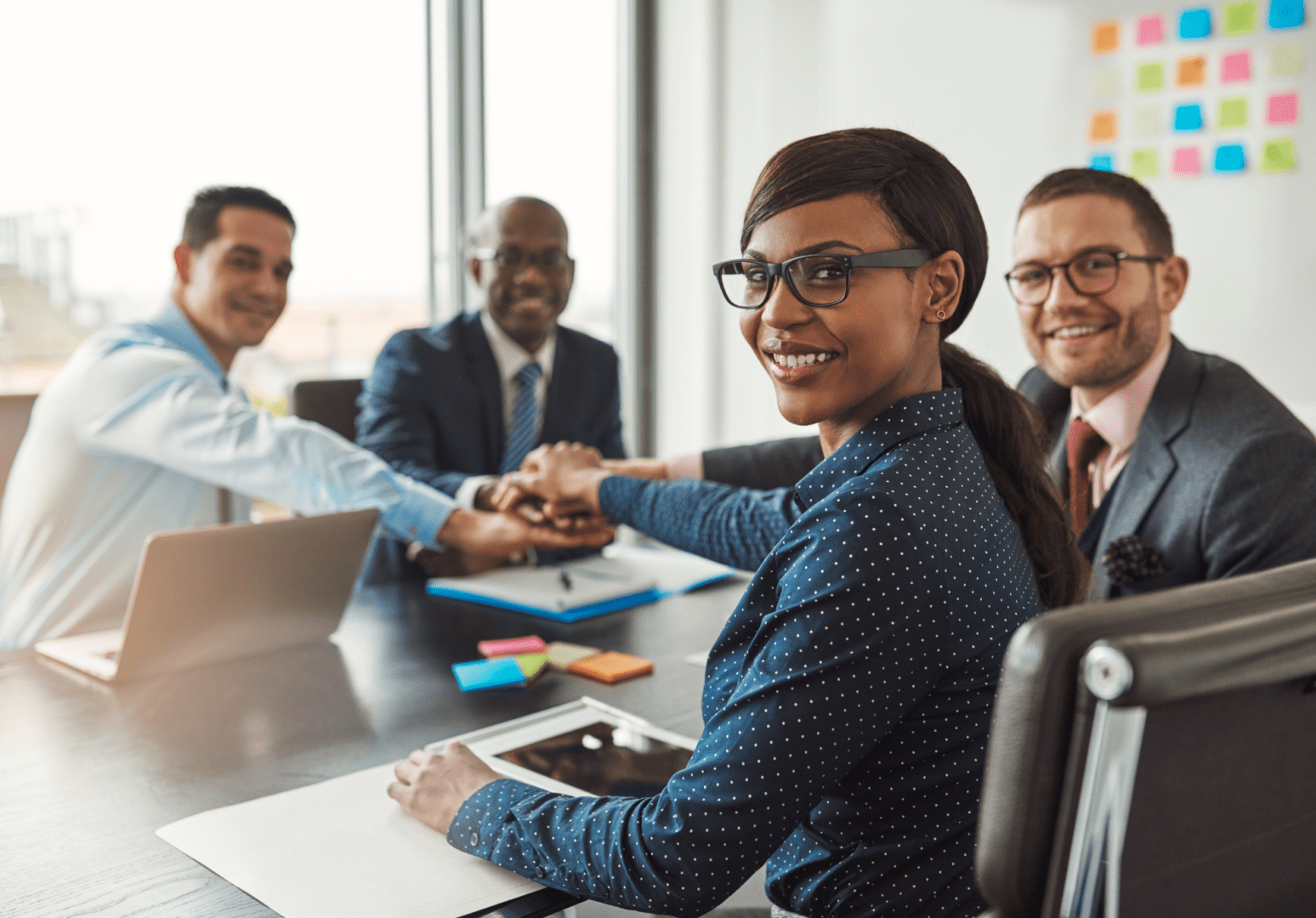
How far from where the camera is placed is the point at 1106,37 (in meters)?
3.45

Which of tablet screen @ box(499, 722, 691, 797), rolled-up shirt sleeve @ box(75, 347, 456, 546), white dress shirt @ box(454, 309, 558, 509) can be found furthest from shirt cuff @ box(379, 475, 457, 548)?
tablet screen @ box(499, 722, 691, 797)

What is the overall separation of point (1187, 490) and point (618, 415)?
1675 mm

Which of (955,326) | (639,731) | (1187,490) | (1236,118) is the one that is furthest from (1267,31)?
(639,731)

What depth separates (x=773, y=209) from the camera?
0.98 meters

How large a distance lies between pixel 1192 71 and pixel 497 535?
2.66 meters

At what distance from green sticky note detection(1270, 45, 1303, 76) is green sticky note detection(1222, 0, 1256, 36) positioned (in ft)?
0.32

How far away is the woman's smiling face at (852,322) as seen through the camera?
96 centimetres

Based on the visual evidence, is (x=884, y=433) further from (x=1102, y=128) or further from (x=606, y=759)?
(x=1102, y=128)

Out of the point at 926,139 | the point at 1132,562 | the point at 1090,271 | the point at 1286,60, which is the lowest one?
the point at 1132,562

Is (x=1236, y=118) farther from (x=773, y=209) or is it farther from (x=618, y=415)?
(x=773, y=209)

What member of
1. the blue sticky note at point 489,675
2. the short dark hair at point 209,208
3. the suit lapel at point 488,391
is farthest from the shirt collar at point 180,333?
the blue sticky note at point 489,675

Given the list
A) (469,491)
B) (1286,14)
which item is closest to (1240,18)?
(1286,14)

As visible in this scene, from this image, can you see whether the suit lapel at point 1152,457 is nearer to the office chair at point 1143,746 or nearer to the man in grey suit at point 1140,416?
the man in grey suit at point 1140,416

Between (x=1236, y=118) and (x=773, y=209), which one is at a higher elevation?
(x=1236, y=118)
